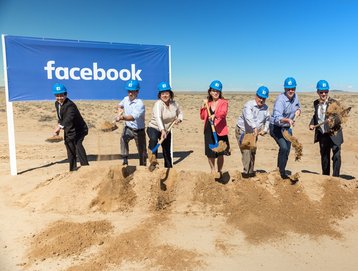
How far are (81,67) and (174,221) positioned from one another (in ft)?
14.4

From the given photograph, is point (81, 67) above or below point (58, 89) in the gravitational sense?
above

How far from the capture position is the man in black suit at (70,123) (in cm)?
602

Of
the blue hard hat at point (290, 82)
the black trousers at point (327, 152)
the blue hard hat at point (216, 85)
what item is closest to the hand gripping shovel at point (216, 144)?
the blue hard hat at point (216, 85)

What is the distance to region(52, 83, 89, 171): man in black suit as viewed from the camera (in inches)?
237

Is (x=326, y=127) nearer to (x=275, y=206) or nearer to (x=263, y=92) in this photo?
(x=263, y=92)

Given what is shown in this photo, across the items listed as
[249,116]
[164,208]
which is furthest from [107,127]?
[249,116]

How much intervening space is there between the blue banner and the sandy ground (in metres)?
1.96

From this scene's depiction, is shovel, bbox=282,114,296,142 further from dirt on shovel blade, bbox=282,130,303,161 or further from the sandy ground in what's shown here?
the sandy ground

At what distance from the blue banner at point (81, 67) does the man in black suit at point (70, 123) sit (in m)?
1.32

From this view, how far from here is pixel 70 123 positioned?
6.05 meters

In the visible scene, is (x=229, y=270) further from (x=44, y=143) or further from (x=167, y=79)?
(x=44, y=143)

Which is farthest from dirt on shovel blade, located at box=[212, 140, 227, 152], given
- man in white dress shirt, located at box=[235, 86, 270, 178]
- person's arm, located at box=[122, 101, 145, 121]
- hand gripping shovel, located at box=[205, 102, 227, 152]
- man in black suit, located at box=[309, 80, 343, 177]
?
person's arm, located at box=[122, 101, 145, 121]

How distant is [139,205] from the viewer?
5258mm

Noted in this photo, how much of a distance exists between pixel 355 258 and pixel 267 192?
181 centimetres
